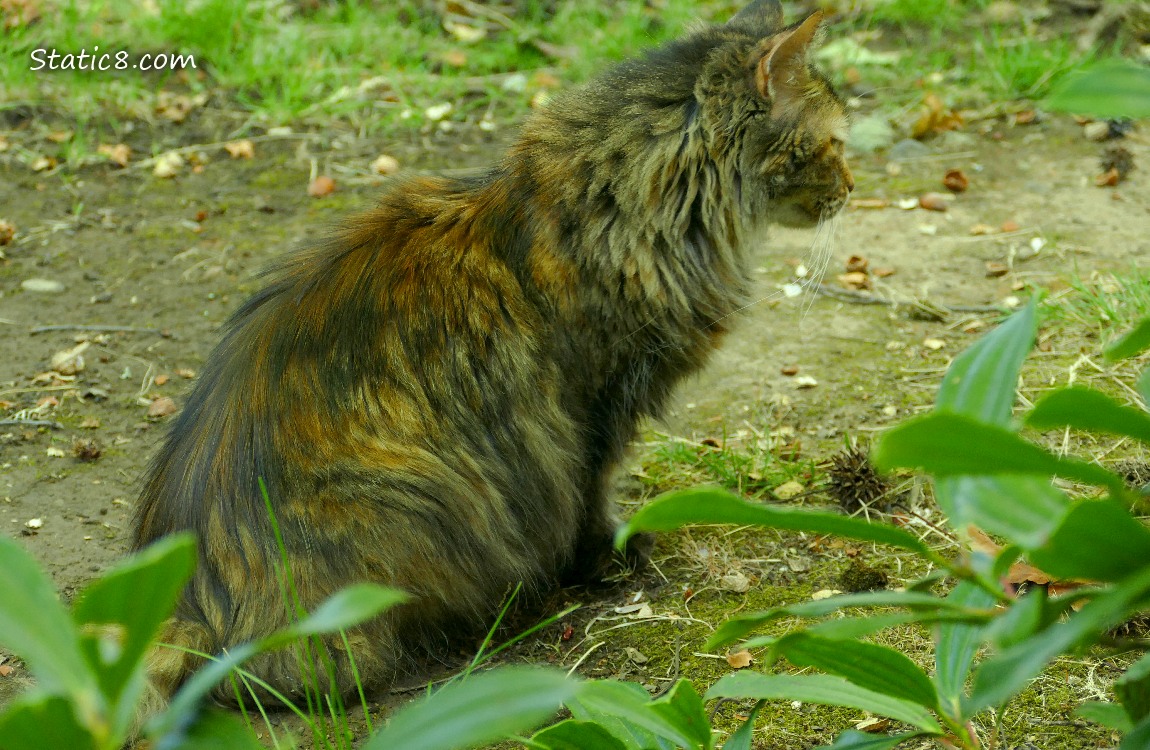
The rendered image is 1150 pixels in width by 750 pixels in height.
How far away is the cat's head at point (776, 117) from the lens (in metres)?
2.46

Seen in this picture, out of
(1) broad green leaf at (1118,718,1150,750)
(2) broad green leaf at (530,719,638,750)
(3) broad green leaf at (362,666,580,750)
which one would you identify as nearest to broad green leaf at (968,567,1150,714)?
(1) broad green leaf at (1118,718,1150,750)

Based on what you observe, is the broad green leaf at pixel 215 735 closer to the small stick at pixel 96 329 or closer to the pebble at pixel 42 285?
the small stick at pixel 96 329

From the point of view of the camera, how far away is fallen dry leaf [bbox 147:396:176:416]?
3.26 m

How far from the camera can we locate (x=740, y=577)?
2.52 meters

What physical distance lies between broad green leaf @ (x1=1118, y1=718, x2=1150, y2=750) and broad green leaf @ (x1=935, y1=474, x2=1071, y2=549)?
0.27 m

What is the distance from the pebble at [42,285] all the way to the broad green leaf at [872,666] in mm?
3267

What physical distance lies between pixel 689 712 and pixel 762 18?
6.20ft

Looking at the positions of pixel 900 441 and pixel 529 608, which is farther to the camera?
pixel 529 608

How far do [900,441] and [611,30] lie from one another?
4749 mm

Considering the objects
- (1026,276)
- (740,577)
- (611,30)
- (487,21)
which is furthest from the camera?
(487,21)

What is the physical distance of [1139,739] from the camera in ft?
3.54

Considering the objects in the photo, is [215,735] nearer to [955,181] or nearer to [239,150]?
[955,181]

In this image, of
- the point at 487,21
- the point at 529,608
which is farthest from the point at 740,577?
the point at 487,21

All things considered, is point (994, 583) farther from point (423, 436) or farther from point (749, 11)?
point (749, 11)
